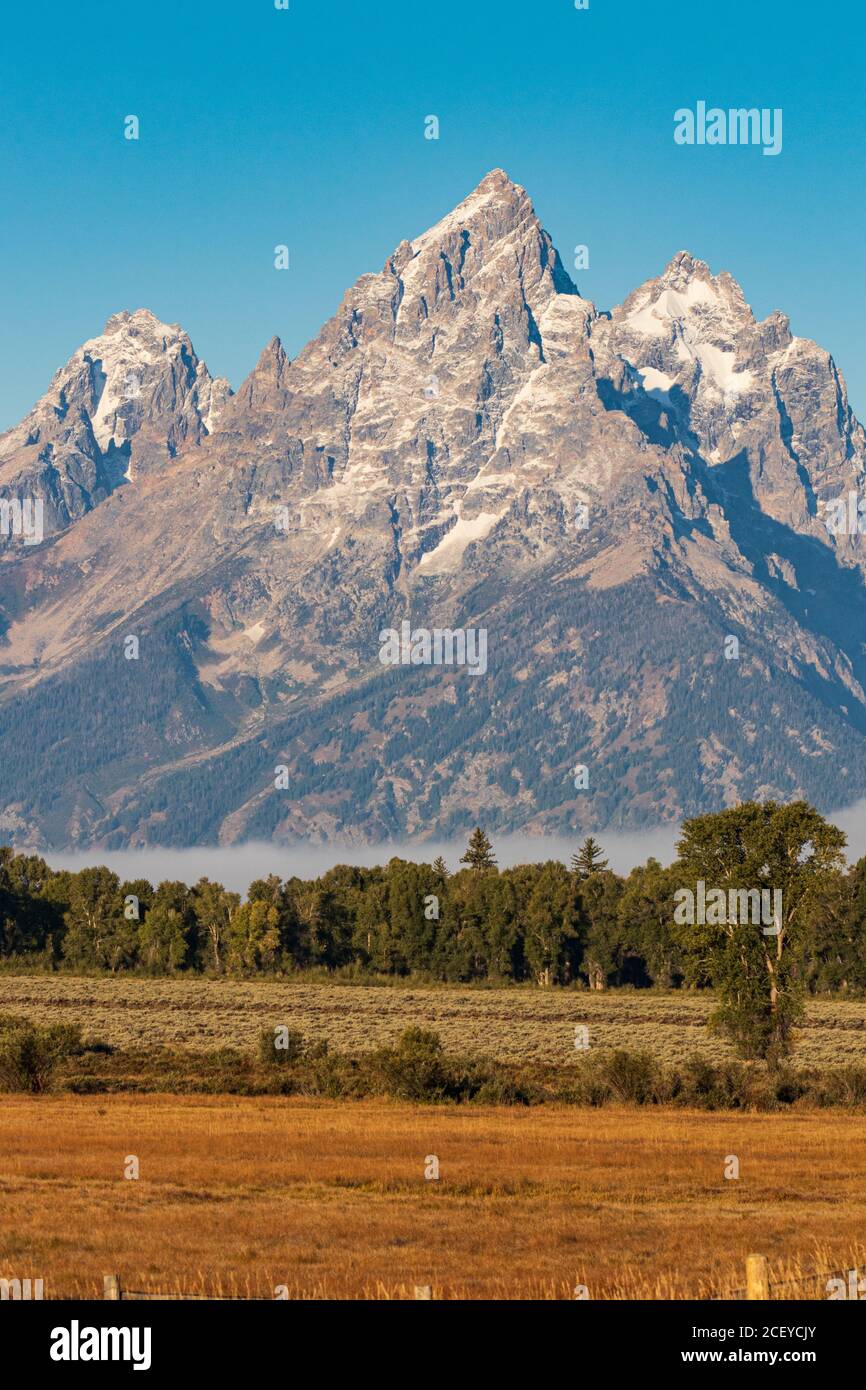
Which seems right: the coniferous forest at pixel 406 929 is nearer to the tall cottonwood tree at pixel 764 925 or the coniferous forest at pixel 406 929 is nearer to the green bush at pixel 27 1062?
the tall cottonwood tree at pixel 764 925

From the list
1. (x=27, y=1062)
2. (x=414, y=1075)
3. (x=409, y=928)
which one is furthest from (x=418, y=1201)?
(x=409, y=928)

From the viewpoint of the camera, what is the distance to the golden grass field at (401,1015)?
314ft

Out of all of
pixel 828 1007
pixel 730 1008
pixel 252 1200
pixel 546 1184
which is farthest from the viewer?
pixel 828 1007

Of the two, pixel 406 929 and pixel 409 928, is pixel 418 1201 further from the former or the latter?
pixel 406 929

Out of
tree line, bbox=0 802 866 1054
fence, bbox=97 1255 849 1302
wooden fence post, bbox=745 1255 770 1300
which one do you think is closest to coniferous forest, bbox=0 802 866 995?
tree line, bbox=0 802 866 1054

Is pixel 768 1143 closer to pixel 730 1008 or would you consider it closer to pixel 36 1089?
pixel 730 1008

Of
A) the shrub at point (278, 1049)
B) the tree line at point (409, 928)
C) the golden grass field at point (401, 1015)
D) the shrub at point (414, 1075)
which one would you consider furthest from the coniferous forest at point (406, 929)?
the shrub at point (414, 1075)

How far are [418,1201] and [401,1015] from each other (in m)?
83.1

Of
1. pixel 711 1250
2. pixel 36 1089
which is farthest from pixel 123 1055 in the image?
pixel 711 1250

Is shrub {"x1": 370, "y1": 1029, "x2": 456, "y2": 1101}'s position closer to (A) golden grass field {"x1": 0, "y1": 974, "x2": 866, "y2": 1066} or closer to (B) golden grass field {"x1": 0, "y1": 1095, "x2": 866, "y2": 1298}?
(B) golden grass field {"x1": 0, "y1": 1095, "x2": 866, "y2": 1298}

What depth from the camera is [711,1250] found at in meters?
34.0

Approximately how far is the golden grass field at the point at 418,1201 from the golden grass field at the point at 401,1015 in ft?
102
